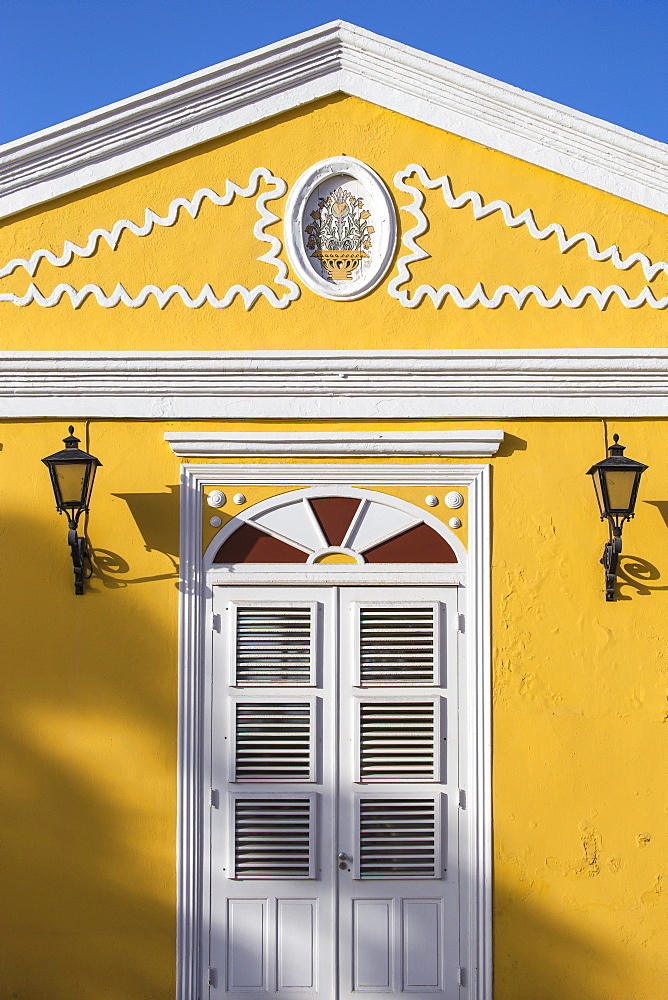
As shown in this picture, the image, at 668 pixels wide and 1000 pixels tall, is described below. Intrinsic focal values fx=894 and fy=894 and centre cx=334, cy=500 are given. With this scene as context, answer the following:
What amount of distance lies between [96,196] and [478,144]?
230cm

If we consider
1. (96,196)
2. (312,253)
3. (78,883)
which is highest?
(96,196)

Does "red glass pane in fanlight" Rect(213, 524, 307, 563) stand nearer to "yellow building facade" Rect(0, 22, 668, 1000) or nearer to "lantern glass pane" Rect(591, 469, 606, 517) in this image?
"yellow building facade" Rect(0, 22, 668, 1000)

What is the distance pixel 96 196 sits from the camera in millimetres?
5340

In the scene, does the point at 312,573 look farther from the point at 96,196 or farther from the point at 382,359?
the point at 96,196

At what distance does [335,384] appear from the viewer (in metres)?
5.21

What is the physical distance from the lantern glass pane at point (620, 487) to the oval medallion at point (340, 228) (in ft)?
5.84

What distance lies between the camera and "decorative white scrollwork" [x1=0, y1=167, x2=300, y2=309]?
17.3ft

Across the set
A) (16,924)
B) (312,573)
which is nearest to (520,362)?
(312,573)

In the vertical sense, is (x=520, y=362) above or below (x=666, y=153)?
below

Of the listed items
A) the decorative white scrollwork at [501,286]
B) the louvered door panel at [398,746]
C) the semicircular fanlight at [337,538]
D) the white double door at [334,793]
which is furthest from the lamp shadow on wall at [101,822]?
the decorative white scrollwork at [501,286]

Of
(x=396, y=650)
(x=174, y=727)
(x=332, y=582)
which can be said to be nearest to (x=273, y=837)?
(x=174, y=727)

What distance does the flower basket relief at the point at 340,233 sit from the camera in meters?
5.34

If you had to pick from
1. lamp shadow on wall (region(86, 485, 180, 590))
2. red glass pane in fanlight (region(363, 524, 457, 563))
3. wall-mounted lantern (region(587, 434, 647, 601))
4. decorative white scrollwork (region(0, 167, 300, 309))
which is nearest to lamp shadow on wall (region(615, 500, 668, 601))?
wall-mounted lantern (region(587, 434, 647, 601))

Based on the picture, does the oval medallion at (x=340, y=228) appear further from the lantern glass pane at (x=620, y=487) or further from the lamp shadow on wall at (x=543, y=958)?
the lamp shadow on wall at (x=543, y=958)
